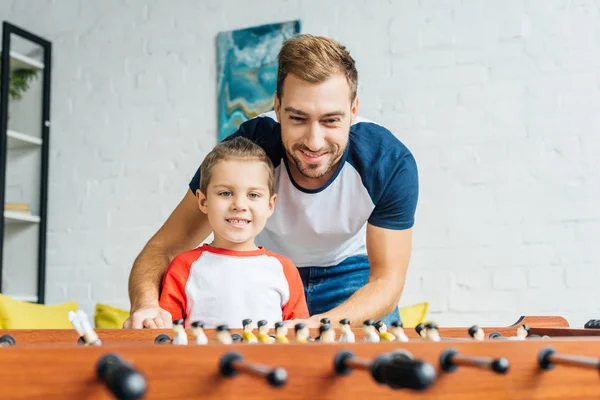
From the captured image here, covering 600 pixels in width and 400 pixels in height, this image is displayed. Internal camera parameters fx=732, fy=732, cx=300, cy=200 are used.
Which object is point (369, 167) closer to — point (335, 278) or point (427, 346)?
point (335, 278)

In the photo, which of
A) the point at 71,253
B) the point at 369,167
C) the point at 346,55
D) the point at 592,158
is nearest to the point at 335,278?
the point at 369,167

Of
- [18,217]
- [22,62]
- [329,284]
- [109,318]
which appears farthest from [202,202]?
[22,62]

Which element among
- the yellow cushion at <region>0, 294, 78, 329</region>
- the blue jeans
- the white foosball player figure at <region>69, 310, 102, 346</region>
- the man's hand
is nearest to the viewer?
the white foosball player figure at <region>69, 310, 102, 346</region>

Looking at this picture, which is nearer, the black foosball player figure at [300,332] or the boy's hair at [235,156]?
the black foosball player figure at [300,332]

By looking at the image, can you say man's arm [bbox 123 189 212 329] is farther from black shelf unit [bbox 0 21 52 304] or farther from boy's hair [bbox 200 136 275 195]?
black shelf unit [bbox 0 21 52 304]

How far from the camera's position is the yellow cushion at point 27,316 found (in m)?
2.41

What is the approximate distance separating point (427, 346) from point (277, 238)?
134cm

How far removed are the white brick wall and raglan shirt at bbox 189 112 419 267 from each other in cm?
106

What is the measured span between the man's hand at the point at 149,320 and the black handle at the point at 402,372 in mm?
816

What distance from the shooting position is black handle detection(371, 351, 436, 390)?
593 mm

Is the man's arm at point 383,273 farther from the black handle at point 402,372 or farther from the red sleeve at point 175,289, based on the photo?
the black handle at point 402,372

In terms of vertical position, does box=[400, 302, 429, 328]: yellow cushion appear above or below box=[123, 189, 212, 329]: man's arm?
below

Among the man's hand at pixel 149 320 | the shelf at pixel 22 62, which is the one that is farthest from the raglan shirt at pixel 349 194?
the shelf at pixel 22 62

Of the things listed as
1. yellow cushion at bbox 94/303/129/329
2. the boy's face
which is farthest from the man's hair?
yellow cushion at bbox 94/303/129/329
